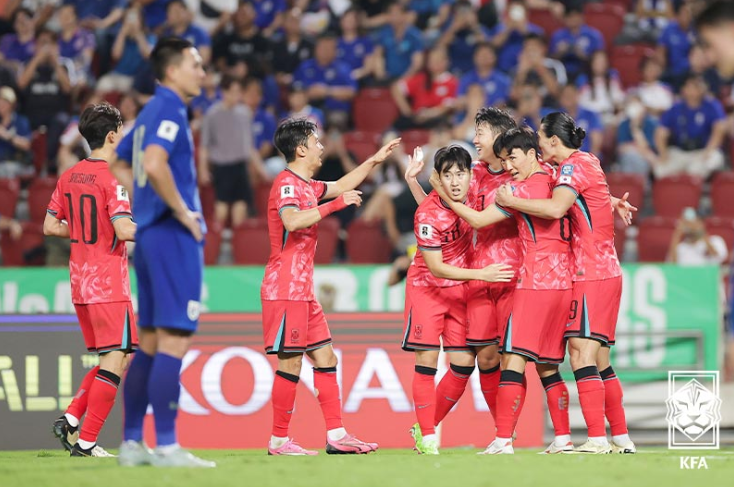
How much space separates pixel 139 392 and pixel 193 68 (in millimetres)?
1932

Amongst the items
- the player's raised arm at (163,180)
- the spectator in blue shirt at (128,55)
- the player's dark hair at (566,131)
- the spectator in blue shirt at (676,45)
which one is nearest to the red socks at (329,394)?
the player's raised arm at (163,180)

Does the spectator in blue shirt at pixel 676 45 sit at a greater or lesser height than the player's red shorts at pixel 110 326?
greater

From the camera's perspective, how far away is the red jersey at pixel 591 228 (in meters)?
7.78

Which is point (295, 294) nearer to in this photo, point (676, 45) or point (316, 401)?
point (316, 401)

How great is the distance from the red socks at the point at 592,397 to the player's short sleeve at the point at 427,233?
1379mm

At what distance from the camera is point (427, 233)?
25.8 feet

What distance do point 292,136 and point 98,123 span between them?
56.0 inches

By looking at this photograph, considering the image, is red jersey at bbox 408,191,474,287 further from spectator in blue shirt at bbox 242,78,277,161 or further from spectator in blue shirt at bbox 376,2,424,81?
spectator in blue shirt at bbox 376,2,424,81

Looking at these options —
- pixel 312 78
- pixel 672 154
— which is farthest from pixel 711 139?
pixel 312 78

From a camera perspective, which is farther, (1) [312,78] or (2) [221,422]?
(1) [312,78]

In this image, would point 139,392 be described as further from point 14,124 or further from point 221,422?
point 14,124

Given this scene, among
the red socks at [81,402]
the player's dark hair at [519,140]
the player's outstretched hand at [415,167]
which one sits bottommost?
the red socks at [81,402]

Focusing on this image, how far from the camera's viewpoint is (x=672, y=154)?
52.5ft

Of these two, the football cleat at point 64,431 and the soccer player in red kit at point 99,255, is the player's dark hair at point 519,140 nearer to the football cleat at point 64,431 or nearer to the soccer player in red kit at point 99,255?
the soccer player in red kit at point 99,255
